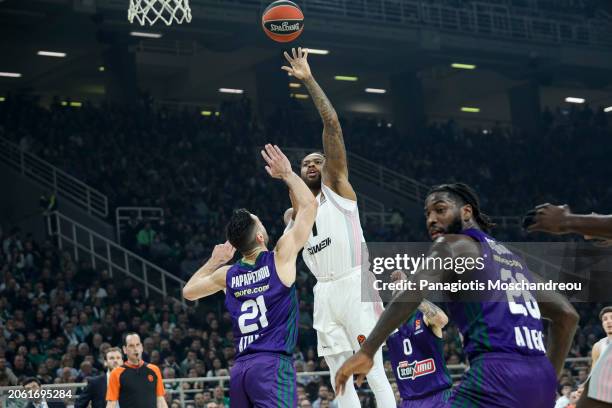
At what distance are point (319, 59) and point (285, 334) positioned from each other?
27383mm

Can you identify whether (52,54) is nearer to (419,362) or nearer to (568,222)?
(419,362)

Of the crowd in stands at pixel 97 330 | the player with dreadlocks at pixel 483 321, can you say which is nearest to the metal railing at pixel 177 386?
the crowd in stands at pixel 97 330

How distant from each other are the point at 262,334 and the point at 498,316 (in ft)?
7.46

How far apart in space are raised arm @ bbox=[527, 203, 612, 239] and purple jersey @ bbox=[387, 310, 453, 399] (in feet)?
13.2

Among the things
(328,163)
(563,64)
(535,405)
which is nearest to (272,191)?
(563,64)

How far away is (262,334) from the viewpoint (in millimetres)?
6613

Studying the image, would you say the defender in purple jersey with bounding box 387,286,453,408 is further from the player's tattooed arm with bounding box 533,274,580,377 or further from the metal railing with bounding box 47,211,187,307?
the metal railing with bounding box 47,211,187,307

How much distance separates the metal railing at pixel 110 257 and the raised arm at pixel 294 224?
14.4 metres

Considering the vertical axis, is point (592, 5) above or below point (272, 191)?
above

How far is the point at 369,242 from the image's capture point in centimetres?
2542

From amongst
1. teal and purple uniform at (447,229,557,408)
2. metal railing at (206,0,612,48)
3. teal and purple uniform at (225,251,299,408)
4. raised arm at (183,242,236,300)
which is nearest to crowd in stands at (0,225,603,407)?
raised arm at (183,242,236,300)

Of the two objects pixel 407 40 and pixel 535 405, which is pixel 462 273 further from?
pixel 407 40

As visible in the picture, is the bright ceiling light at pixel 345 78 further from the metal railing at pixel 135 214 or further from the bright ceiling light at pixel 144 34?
the metal railing at pixel 135 214

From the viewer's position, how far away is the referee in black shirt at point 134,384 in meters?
11.1
